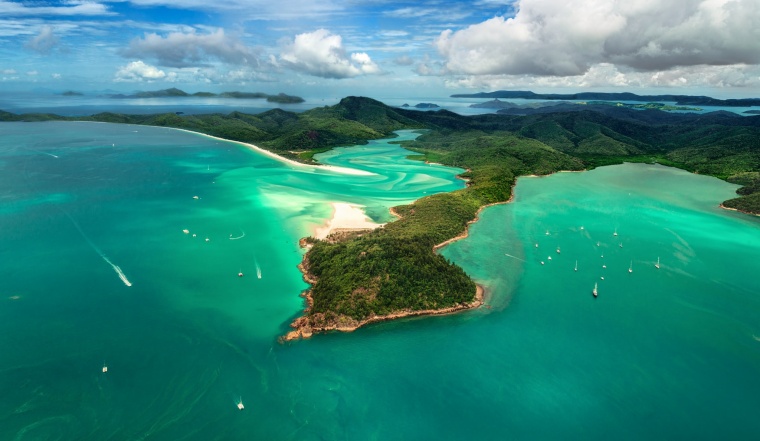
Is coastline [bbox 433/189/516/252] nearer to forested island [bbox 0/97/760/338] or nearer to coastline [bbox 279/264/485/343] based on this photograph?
forested island [bbox 0/97/760/338]

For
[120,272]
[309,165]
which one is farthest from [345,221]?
[309,165]

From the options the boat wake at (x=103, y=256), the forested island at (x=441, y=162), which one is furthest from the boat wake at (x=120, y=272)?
the forested island at (x=441, y=162)

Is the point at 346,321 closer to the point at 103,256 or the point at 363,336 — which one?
the point at 363,336

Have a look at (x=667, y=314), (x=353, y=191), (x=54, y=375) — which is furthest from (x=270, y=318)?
(x=353, y=191)

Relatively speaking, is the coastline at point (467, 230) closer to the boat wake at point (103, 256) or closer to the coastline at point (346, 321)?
the coastline at point (346, 321)

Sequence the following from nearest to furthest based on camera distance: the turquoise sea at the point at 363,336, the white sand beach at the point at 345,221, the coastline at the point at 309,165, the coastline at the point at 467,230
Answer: the turquoise sea at the point at 363,336 < the coastline at the point at 467,230 < the white sand beach at the point at 345,221 < the coastline at the point at 309,165

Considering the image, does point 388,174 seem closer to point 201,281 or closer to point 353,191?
point 353,191
